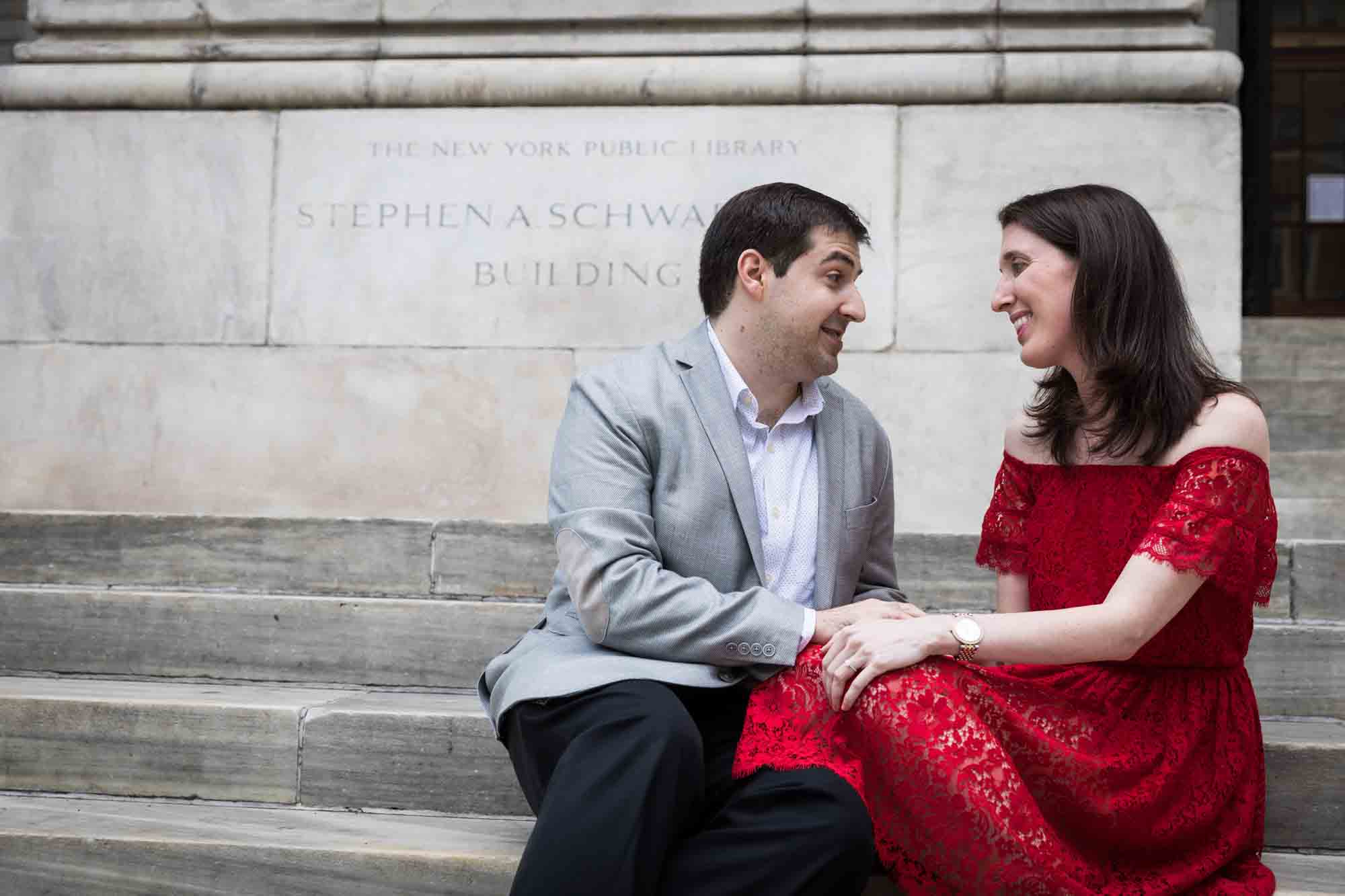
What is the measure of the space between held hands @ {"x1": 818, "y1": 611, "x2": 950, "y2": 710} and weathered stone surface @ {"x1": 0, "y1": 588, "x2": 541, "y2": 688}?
5.03 feet

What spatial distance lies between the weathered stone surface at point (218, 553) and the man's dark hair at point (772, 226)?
1.78 meters

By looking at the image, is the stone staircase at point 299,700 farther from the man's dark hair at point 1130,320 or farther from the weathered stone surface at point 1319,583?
the man's dark hair at point 1130,320

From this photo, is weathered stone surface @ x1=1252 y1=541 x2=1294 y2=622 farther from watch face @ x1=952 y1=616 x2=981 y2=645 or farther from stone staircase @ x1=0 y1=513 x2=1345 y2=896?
watch face @ x1=952 y1=616 x2=981 y2=645

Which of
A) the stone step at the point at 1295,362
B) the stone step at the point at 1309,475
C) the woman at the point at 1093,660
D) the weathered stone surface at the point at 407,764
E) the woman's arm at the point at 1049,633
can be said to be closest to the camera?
the woman at the point at 1093,660

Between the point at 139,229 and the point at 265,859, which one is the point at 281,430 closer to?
the point at 139,229

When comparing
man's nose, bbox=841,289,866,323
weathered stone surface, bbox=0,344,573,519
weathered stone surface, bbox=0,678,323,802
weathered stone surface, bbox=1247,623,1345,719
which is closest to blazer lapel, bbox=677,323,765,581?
man's nose, bbox=841,289,866,323

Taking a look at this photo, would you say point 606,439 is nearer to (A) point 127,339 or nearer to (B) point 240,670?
(B) point 240,670

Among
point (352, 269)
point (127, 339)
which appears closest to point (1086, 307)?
point (352, 269)

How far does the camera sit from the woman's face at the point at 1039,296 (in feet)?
9.86

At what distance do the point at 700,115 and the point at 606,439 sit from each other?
10.4 feet

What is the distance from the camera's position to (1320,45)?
9.95m

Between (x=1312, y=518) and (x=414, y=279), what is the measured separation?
12.7ft

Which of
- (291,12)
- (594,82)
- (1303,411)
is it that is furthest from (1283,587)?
(291,12)

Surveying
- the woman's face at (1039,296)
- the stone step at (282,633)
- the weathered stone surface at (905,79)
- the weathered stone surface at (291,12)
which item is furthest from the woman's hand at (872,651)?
the weathered stone surface at (291,12)
